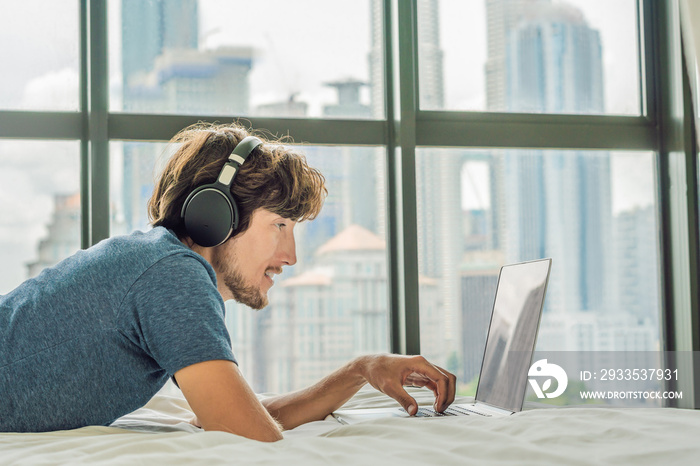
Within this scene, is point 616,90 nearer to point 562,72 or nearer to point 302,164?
point 562,72

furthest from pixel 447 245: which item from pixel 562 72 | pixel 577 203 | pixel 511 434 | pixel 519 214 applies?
pixel 511 434

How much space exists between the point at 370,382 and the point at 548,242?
1.41m

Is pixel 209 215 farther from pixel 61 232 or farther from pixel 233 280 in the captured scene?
→ pixel 61 232

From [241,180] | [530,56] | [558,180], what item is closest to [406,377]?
[241,180]

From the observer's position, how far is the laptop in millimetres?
1240

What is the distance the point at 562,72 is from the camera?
8.23 ft

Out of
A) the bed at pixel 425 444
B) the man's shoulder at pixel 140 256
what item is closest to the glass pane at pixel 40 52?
the man's shoulder at pixel 140 256

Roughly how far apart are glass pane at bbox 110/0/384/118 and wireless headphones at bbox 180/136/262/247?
1.18m

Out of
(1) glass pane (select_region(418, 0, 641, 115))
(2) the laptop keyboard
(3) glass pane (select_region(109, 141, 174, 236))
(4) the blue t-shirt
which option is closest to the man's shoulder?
(4) the blue t-shirt

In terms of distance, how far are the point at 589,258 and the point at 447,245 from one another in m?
0.57

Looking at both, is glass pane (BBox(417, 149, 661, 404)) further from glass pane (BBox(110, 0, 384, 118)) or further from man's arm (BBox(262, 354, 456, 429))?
man's arm (BBox(262, 354, 456, 429))

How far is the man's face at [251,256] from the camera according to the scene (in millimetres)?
1240

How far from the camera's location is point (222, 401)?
2.85 ft

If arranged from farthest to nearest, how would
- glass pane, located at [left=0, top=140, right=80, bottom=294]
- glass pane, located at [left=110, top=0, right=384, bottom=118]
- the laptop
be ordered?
glass pane, located at [left=110, top=0, right=384, bottom=118] → glass pane, located at [left=0, top=140, right=80, bottom=294] → the laptop
